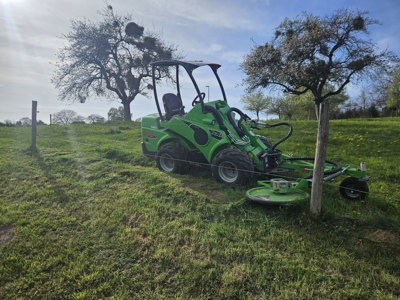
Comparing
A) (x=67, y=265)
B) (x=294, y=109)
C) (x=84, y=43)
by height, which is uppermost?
(x=84, y=43)

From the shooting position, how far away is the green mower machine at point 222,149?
4.81m

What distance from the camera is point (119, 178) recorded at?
6.19 metres

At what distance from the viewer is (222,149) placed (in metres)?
5.69

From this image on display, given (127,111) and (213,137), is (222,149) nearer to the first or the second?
(213,137)

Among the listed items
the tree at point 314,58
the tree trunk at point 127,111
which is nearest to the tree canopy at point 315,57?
the tree at point 314,58

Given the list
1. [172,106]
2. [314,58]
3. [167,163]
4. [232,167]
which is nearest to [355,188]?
[232,167]

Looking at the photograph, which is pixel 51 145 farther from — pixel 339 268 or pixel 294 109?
pixel 294 109

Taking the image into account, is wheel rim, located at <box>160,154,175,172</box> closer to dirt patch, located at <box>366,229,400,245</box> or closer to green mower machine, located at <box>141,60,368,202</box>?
green mower machine, located at <box>141,60,368,202</box>

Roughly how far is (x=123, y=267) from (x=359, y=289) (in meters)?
2.42

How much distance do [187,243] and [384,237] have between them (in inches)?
90.7

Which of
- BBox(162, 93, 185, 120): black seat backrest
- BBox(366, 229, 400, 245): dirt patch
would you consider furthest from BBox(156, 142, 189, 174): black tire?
BBox(366, 229, 400, 245): dirt patch

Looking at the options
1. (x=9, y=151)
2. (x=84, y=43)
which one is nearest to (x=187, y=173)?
(x=9, y=151)

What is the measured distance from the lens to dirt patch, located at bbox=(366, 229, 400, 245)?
11.0 ft

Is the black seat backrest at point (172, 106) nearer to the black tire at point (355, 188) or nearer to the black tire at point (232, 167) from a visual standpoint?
the black tire at point (232, 167)
